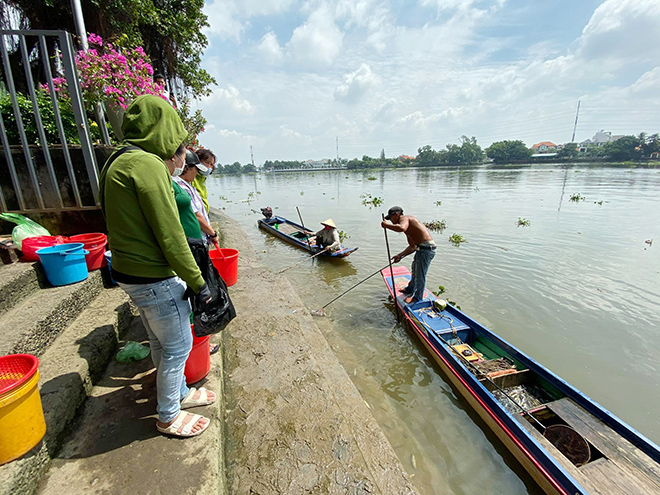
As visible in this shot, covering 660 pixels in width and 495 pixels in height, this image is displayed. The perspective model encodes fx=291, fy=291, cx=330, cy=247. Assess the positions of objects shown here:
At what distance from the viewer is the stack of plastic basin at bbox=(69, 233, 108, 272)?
3475 millimetres

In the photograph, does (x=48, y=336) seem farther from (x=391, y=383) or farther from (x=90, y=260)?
(x=391, y=383)

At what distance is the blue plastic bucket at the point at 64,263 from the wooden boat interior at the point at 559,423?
4.77 metres

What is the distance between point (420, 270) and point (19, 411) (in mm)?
5422

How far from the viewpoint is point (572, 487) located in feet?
8.20

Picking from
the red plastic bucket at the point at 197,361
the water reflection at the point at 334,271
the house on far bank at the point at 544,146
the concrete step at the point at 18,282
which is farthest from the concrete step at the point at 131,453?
the house on far bank at the point at 544,146

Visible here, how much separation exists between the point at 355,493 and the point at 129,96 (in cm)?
587

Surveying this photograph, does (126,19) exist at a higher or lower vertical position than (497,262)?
higher

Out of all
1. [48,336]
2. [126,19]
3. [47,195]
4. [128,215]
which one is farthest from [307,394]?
[126,19]

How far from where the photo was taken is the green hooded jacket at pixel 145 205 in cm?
154

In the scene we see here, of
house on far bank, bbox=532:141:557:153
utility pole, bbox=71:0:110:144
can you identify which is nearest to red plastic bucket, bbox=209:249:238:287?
utility pole, bbox=71:0:110:144

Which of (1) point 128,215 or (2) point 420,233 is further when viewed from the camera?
(2) point 420,233

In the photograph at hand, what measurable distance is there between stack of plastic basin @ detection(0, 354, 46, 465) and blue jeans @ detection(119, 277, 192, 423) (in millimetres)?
563

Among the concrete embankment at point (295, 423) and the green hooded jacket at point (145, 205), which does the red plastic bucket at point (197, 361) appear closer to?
the concrete embankment at point (295, 423)

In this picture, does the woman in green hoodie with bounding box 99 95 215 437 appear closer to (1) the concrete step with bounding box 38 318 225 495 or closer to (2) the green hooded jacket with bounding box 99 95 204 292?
(2) the green hooded jacket with bounding box 99 95 204 292
